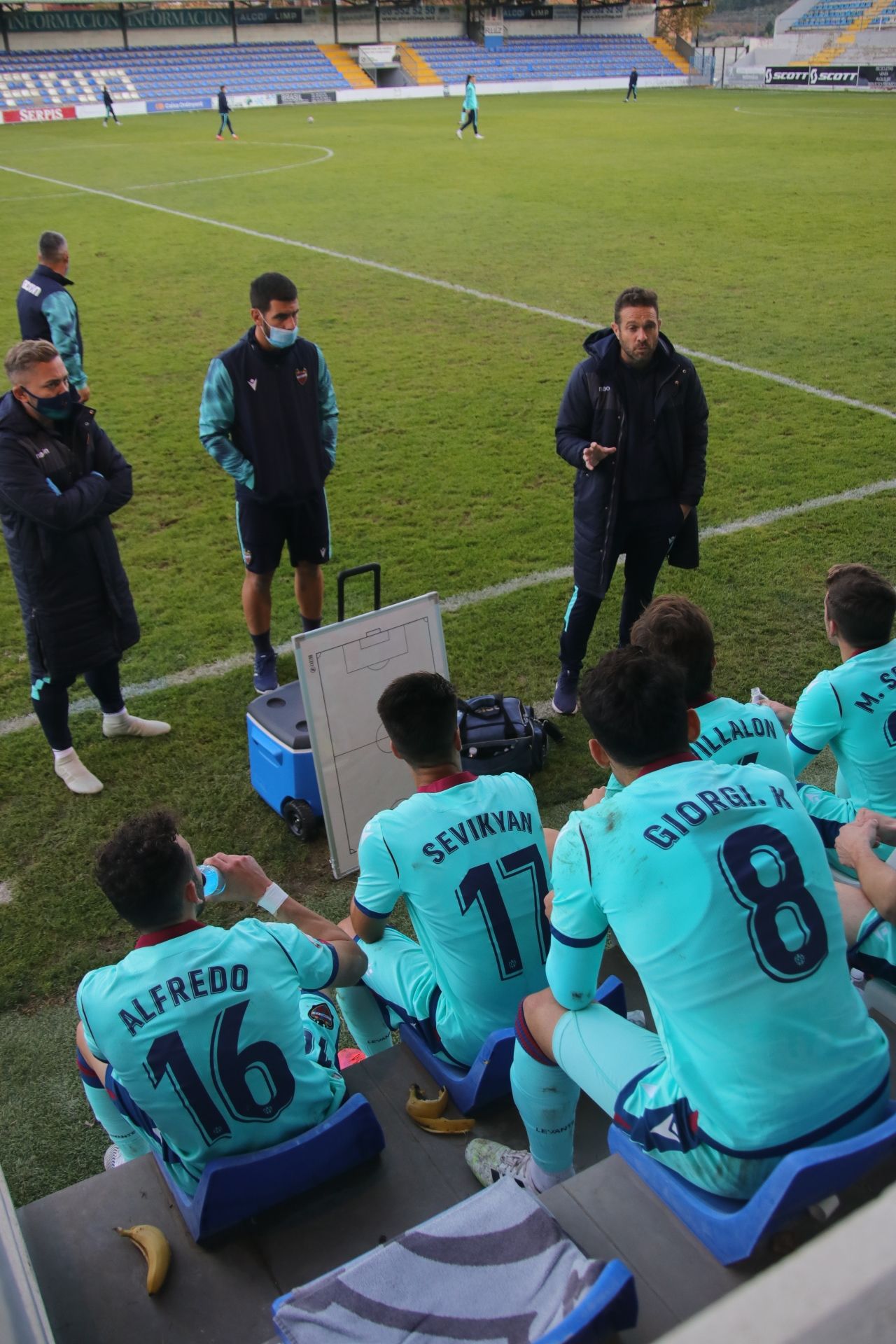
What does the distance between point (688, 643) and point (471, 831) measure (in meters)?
1.07

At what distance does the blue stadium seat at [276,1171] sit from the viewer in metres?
2.44

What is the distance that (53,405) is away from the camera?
4.50 m

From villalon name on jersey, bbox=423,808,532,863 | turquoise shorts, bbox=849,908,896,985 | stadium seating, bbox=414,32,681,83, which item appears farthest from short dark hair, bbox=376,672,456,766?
stadium seating, bbox=414,32,681,83

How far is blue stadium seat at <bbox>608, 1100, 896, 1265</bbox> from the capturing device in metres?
1.84

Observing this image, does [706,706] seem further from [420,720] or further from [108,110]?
[108,110]

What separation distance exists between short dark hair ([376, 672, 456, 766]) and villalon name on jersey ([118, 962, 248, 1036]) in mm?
872

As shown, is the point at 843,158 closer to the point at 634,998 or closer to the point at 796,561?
the point at 796,561

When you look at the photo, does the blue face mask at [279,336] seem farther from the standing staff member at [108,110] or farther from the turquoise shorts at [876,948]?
the standing staff member at [108,110]

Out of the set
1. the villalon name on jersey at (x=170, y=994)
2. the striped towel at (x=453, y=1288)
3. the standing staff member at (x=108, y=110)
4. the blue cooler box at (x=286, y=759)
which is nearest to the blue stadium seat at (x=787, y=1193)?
the striped towel at (x=453, y=1288)

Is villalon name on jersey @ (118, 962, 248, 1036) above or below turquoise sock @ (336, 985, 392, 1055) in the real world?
above

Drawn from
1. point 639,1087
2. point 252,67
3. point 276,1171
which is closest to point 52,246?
point 276,1171

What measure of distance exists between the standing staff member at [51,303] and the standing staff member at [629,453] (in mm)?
4987

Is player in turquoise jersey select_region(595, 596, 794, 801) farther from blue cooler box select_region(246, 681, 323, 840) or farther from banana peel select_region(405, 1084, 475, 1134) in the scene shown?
blue cooler box select_region(246, 681, 323, 840)

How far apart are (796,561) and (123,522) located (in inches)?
194
